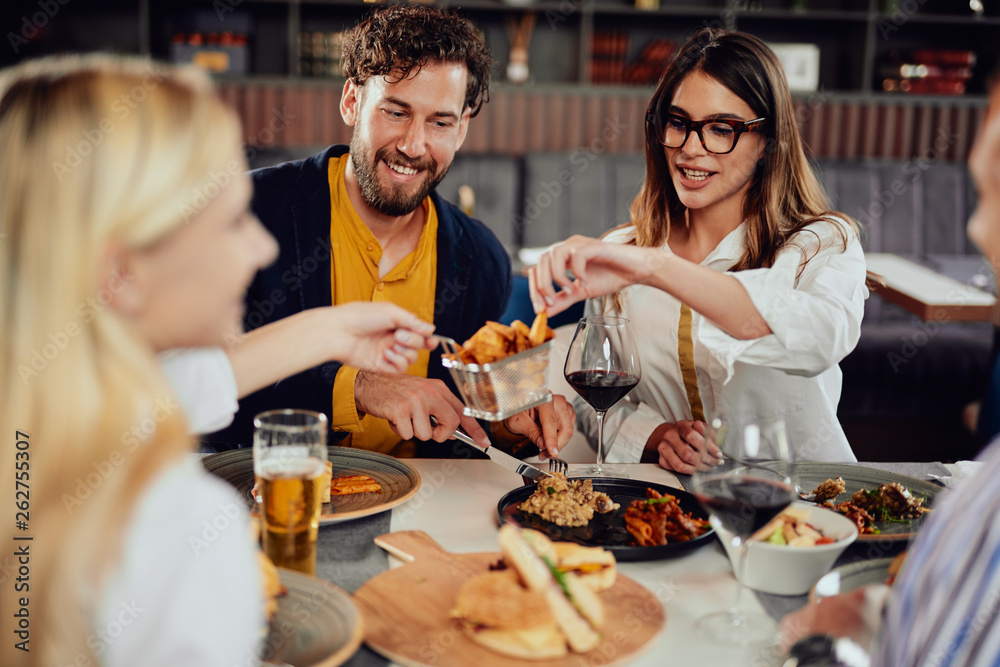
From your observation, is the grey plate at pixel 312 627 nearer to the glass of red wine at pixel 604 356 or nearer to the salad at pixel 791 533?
the salad at pixel 791 533

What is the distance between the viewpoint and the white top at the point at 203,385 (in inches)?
45.8

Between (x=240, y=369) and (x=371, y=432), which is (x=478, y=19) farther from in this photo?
(x=240, y=369)

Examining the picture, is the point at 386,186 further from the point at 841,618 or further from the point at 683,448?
the point at 841,618

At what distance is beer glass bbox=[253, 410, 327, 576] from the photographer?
41.1 inches

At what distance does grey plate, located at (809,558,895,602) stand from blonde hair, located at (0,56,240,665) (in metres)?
0.72

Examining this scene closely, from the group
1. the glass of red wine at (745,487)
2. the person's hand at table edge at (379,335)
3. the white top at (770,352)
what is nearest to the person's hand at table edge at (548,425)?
the white top at (770,352)

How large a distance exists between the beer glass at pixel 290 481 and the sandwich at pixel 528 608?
0.68 feet

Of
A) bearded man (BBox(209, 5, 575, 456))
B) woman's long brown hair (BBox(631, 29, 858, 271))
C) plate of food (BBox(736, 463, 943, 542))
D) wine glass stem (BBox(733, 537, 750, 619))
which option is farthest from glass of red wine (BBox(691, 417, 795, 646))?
woman's long brown hair (BBox(631, 29, 858, 271))

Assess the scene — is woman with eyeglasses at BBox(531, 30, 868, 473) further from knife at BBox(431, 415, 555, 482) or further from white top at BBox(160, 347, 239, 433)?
white top at BBox(160, 347, 239, 433)

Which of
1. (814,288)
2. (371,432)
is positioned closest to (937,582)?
(814,288)

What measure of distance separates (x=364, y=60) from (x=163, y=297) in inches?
56.9

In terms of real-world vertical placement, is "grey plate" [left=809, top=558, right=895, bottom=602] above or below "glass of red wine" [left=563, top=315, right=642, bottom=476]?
below

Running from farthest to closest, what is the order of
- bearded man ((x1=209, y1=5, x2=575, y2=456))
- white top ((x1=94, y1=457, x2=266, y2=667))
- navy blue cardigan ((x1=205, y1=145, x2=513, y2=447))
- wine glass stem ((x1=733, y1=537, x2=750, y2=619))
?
bearded man ((x1=209, y1=5, x2=575, y2=456))
navy blue cardigan ((x1=205, y1=145, x2=513, y2=447))
wine glass stem ((x1=733, y1=537, x2=750, y2=619))
white top ((x1=94, y1=457, x2=266, y2=667))

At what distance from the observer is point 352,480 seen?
1.38 m
